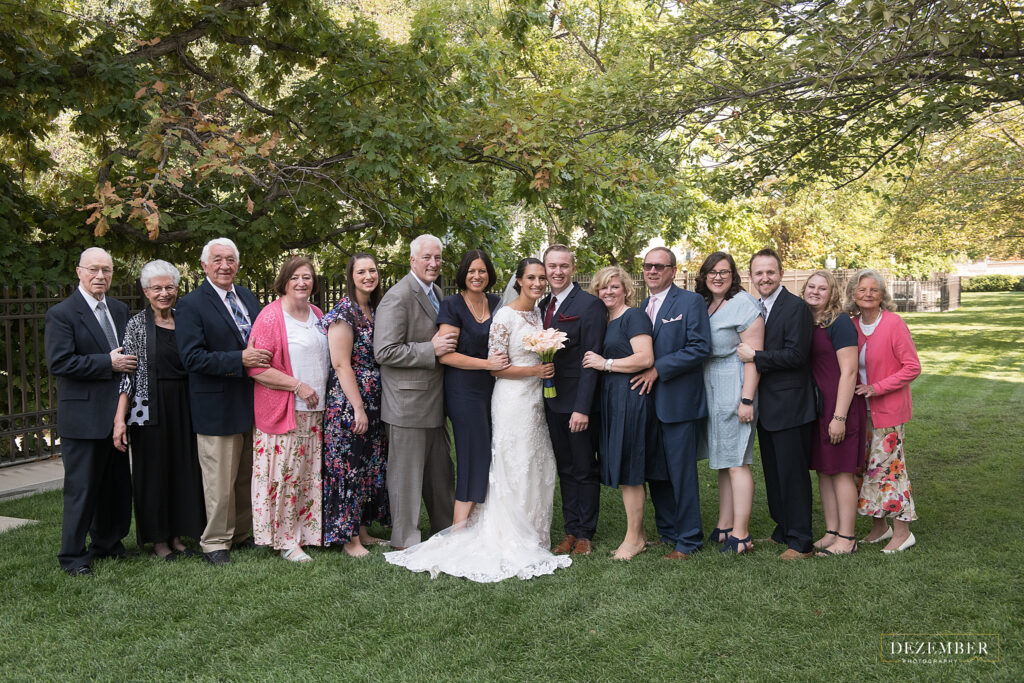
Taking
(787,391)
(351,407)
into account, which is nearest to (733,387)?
(787,391)

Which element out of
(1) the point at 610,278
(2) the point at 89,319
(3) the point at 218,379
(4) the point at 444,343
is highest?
(1) the point at 610,278

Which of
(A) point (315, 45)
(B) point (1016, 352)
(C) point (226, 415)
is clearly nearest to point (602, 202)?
(A) point (315, 45)

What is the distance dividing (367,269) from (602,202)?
13.8 feet

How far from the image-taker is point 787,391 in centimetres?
538

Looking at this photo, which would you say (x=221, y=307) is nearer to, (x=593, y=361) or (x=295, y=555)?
(x=295, y=555)

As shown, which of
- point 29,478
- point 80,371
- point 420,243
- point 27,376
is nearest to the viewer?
point 80,371

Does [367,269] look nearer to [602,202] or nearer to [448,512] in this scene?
[448,512]

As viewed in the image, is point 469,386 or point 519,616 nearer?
point 519,616

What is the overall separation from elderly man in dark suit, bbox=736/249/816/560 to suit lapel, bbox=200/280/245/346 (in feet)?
11.4

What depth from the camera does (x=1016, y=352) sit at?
67.3ft

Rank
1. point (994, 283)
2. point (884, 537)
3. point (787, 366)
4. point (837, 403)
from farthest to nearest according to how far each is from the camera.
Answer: point (994, 283), point (884, 537), point (837, 403), point (787, 366)

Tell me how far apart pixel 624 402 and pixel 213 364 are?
279 centimetres

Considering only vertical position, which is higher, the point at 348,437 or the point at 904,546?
the point at 348,437

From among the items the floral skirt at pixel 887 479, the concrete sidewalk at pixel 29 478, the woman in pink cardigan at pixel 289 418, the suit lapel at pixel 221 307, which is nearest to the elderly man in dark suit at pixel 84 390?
the suit lapel at pixel 221 307
